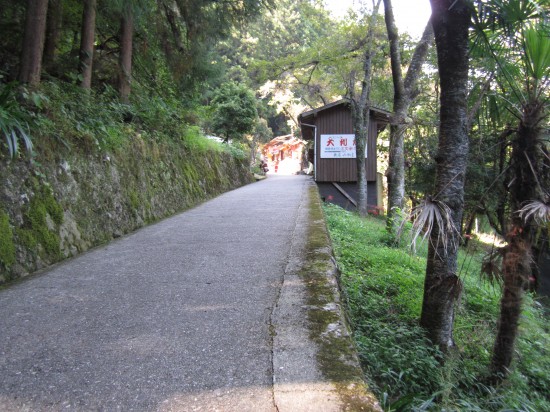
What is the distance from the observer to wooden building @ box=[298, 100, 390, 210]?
19.1 meters

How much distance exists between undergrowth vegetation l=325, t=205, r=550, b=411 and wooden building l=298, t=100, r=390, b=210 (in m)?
12.5

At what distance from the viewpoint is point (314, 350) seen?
7.83 feet

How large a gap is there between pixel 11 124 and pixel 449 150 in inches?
169

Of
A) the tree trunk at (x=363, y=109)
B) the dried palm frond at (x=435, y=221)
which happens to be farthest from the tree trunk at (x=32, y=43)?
the tree trunk at (x=363, y=109)

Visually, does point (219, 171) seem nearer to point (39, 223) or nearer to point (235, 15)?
point (235, 15)

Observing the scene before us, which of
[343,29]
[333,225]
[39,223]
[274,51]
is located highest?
[274,51]

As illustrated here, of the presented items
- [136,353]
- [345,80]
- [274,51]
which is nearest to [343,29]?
[345,80]

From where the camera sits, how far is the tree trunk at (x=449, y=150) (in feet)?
11.4

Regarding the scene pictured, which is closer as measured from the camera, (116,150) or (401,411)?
(401,411)

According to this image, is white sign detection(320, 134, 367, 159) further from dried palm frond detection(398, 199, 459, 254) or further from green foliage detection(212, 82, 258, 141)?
dried palm frond detection(398, 199, 459, 254)

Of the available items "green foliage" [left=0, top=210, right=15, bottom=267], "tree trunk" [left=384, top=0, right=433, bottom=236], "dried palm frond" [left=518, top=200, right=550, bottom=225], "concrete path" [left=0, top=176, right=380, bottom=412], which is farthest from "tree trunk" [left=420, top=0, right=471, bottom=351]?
"green foliage" [left=0, top=210, right=15, bottom=267]

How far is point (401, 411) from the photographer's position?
2.22 metres

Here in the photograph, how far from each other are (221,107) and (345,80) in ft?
32.3

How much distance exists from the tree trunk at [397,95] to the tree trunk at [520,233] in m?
3.02
